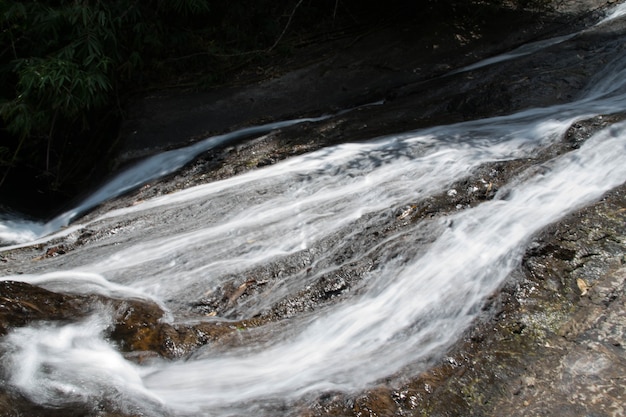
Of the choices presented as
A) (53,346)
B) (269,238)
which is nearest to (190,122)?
(269,238)

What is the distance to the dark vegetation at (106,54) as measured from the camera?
21.7ft

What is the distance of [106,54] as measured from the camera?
718 centimetres

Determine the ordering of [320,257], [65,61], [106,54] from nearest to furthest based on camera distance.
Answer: [320,257] → [65,61] → [106,54]

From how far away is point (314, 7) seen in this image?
347 inches

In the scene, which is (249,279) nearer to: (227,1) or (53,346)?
(53,346)

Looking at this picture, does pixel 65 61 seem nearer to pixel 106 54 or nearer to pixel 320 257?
pixel 106 54

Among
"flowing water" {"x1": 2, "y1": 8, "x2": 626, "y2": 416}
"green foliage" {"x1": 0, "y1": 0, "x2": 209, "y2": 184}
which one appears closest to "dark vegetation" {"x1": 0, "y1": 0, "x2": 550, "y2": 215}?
"green foliage" {"x1": 0, "y1": 0, "x2": 209, "y2": 184}

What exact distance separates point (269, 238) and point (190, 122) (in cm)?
325

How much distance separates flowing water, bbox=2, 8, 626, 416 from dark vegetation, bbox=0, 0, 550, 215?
1357 millimetres

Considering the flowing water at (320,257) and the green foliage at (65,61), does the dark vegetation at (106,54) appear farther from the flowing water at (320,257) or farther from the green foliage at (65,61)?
the flowing water at (320,257)

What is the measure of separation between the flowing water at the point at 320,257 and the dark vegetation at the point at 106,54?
53.4 inches

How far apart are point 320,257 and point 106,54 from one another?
429 centimetres

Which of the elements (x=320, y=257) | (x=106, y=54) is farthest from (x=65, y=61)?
(x=320, y=257)

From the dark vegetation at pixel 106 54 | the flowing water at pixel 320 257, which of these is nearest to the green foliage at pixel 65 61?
the dark vegetation at pixel 106 54
